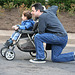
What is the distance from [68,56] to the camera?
279 inches

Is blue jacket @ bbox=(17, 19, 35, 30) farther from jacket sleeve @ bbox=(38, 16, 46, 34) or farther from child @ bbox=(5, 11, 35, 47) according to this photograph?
jacket sleeve @ bbox=(38, 16, 46, 34)

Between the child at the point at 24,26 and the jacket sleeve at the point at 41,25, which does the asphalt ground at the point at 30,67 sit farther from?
the jacket sleeve at the point at 41,25

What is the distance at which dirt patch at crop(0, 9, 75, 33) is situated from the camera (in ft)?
37.9

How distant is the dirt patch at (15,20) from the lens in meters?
11.6

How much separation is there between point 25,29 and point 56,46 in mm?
801

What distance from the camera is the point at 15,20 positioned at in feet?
40.2

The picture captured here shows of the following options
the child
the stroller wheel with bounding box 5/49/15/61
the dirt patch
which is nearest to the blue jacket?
the child

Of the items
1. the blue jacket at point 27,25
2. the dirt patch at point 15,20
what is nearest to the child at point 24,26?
the blue jacket at point 27,25

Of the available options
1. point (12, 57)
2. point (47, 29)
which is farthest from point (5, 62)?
point (47, 29)

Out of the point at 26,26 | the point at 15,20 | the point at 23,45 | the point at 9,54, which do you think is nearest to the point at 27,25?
the point at 26,26

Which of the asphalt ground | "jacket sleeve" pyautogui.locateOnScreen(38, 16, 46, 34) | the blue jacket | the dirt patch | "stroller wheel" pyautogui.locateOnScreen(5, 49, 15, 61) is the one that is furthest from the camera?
the dirt patch

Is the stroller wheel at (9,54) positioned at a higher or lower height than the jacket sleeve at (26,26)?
lower

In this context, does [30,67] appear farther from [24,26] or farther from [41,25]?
[24,26]

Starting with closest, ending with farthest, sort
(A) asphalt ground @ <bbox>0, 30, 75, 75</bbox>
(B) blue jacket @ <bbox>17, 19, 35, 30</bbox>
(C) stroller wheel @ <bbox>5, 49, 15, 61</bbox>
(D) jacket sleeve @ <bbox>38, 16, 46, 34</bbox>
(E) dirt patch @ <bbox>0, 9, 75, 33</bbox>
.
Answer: (A) asphalt ground @ <bbox>0, 30, 75, 75</bbox> → (D) jacket sleeve @ <bbox>38, 16, 46, 34</bbox> → (C) stroller wheel @ <bbox>5, 49, 15, 61</bbox> → (B) blue jacket @ <bbox>17, 19, 35, 30</bbox> → (E) dirt patch @ <bbox>0, 9, 75, 33</bbox>
